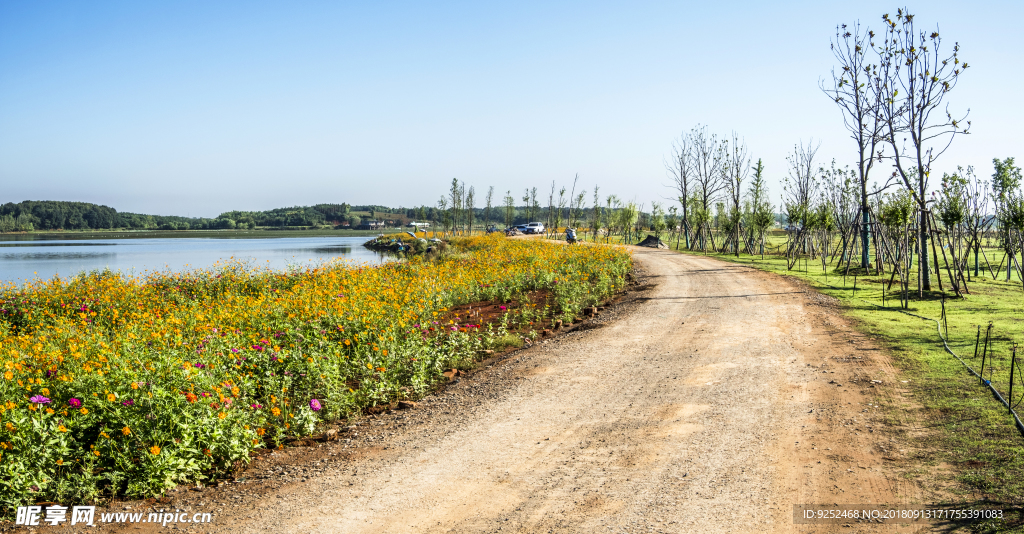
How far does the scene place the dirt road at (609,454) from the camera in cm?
409

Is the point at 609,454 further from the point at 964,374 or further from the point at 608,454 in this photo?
the point at 964,374

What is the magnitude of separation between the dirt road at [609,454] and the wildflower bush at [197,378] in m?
0.44

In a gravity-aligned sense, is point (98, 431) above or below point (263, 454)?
above

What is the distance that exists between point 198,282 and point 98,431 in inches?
519

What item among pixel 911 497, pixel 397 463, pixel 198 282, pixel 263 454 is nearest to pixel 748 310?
pixel 911 497

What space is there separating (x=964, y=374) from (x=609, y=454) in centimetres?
529

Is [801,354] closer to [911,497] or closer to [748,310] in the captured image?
[748,310]

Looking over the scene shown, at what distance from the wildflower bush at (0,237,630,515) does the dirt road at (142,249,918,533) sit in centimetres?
44

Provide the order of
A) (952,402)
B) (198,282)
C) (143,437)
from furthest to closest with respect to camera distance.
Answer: (198,282), (952,402), (143,437)

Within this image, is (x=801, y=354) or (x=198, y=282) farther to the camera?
(x=198, y=282)

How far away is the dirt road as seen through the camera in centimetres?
409

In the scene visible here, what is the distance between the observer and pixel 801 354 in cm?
852

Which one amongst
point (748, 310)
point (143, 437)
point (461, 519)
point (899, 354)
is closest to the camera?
point (461, 519)

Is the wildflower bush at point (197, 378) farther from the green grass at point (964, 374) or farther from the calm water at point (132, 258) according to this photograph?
the calm water at point (132, 258)
